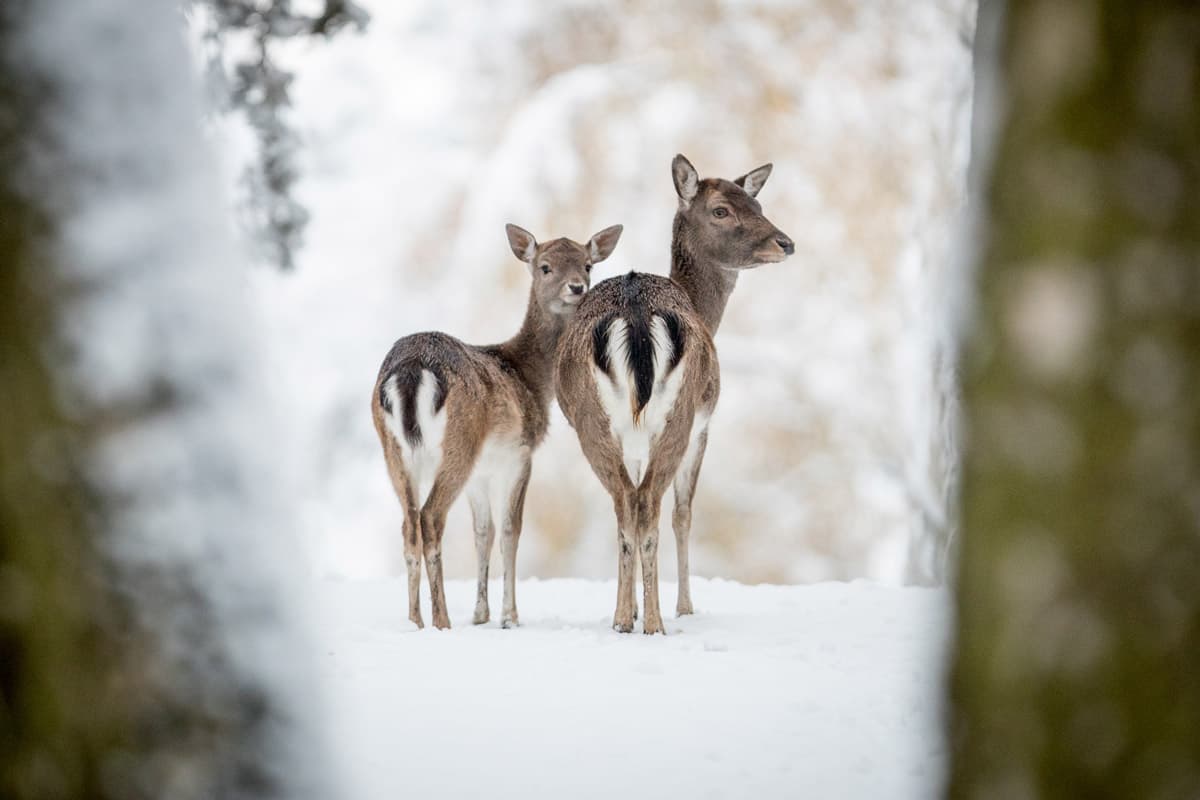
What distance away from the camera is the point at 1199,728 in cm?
159

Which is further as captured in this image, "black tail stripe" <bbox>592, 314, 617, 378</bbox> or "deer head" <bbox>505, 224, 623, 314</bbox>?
"deer head" <bbox>505, 224, 623, 314</bbox>

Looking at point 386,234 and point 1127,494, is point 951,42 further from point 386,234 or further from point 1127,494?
point 1127,494

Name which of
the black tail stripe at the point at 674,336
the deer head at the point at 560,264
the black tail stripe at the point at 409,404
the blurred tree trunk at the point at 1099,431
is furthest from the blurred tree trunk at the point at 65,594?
the deer head at the point at 560,264

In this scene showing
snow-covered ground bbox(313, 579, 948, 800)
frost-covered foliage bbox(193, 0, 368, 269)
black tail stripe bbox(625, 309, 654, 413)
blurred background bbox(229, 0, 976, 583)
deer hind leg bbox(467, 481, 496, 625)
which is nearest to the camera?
snow-covered ground bbox(313, 579, 948, 800)

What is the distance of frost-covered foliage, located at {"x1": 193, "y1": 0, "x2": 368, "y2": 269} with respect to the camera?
217 inches

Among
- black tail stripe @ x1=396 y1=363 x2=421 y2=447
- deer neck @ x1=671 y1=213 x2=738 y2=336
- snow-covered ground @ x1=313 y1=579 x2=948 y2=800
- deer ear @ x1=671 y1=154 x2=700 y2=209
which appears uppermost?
deer ear @ x1=671 y1=154 x2=700 y2=209

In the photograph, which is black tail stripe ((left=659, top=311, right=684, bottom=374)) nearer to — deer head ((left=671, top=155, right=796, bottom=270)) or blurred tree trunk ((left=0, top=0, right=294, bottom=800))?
deer head ((left=671, top=155, right=796, bottom=270))

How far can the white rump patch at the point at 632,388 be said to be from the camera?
5391 millimetres

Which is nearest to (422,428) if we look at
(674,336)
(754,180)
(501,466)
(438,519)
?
(438,519)

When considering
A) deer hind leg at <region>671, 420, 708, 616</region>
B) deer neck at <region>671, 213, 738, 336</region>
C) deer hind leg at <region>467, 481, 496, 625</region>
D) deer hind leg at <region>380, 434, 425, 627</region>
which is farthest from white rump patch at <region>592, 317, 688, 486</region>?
deer neck at <region>671, 213, 738, 336</region>

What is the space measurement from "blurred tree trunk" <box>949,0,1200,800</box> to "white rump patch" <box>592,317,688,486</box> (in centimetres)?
372

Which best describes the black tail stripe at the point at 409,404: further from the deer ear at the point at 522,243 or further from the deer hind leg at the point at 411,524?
the deer ear at the point at 522,243

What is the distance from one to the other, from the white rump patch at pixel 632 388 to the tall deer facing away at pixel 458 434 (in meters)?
0.77

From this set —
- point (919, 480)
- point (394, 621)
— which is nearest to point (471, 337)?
point (919, 480)
